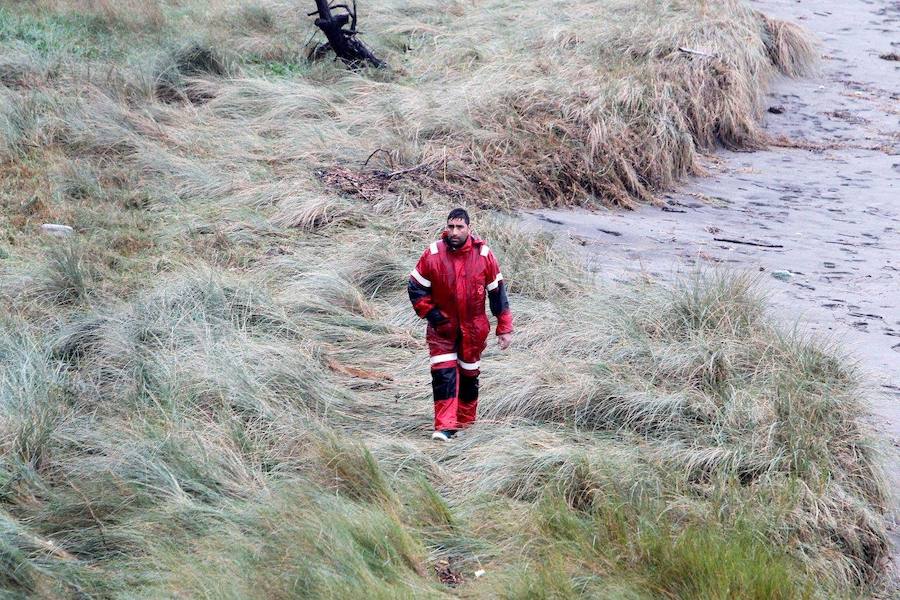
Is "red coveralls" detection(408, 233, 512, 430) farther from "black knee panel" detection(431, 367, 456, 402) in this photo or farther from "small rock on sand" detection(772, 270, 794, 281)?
"small rock on sand" detection(772, 270, 794, 281)

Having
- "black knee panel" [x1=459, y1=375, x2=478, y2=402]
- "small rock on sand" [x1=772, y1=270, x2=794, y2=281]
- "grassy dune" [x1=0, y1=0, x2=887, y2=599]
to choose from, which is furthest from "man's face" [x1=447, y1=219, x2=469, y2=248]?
"small rock on sand" [x1=772, y1=270, x2=794, y2=281]

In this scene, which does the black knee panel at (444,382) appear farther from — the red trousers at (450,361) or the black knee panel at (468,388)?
the black knee panel at (468,388)

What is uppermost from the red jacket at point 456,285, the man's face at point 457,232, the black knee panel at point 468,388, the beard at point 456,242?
the man's face at point 457,232

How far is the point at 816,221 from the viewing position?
1005cm

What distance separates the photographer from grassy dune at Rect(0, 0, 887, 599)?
441 cm

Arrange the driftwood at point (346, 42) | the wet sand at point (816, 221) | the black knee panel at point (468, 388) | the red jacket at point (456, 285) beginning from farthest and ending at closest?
1. the driftwood at point (346, 42)
2. the wet sand at point (816, 221)
3. the black knee panel at point (468, 388)
4. the red jacket at point (456, 285)

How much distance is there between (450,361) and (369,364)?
45.5 inches

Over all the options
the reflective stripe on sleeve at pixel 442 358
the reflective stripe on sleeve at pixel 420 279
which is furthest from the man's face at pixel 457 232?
the reflective stripe on sleeve at pixel 442 358

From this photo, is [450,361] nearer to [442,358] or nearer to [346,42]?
[442,358]

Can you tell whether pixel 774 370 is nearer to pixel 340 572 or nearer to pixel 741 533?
pixel 741 533

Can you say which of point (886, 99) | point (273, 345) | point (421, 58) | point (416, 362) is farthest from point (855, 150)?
point (273, 345)

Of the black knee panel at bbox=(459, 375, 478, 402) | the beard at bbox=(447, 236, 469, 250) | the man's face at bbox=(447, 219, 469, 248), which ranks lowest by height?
the black knee panel at bbox=(459, 375, 478, 402)

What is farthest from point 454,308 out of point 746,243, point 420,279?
point 746,243

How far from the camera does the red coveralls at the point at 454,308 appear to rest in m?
5.61
